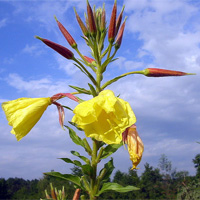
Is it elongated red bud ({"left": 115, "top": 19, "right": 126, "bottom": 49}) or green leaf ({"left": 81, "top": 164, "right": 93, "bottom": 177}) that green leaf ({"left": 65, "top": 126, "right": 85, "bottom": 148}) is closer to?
green leaf ({"left": 81, "top": 164, "right": 93, "bottom": 177})

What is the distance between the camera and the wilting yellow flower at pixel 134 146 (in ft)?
5.74

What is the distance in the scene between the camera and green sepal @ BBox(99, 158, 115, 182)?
1947mm

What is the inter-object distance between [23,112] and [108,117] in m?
0.67

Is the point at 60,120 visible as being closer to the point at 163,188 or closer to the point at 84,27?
the point at 84,27

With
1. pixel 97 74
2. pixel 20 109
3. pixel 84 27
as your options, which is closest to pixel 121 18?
pixel 84 27

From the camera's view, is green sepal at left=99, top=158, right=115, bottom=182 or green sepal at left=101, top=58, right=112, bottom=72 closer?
green sepal at left=99, top=158, right=115, bottom=182

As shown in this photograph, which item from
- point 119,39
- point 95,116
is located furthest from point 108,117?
point 119,39

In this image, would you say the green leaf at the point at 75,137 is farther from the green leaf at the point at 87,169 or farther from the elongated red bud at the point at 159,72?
the elongated red bud at the point at 159,72

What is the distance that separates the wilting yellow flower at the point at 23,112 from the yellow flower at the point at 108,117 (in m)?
0.49

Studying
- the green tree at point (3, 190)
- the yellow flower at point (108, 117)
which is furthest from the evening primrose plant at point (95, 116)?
the green tree at point (3, 190)

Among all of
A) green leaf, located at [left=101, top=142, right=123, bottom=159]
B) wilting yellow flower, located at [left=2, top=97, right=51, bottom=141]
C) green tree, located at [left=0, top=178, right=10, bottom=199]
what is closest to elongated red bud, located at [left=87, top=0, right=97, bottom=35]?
wilting yellow flower, located at [left=2, top=97, right=51, bottom=141]

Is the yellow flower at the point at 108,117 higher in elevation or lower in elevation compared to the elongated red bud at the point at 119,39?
lower

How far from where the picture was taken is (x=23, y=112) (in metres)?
1.88

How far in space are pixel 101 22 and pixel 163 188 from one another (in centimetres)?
4242
